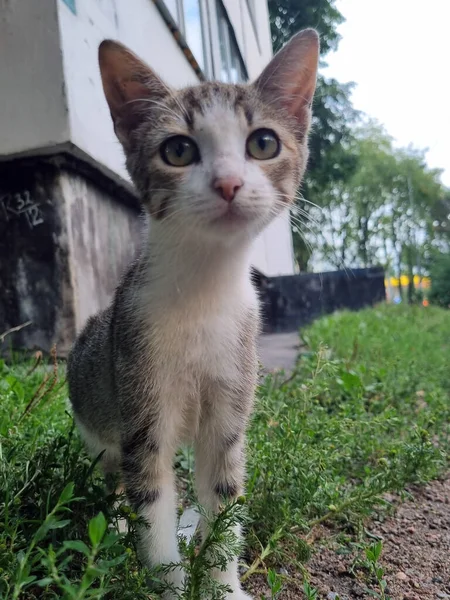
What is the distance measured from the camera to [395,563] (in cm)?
148

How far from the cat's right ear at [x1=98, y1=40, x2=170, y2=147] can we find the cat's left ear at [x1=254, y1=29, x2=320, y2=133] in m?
0.32

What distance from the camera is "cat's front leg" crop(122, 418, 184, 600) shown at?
1.25m

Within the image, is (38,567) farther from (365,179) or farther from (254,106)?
(365,179)

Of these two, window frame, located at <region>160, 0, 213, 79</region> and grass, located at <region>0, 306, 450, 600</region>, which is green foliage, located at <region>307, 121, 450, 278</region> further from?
grass, located at <region>0, 306, 450, 600</region>

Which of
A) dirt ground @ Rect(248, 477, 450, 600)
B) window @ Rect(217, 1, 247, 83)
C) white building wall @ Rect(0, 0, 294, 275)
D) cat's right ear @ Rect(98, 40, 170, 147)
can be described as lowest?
dirt ground @ Rect(248, 477, 450, 600)

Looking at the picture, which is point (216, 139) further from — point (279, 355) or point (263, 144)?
point (279, 355)

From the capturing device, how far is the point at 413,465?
5.44ft

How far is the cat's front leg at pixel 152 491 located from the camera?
1.25m

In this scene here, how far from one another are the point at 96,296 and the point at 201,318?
2016 millimetres

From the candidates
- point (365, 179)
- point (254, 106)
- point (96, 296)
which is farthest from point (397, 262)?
point (254, 106)

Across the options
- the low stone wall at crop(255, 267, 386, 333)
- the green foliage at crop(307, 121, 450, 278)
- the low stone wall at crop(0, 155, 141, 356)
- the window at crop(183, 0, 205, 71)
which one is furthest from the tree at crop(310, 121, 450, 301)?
the low stone wall at crop(0, 155, 141, 356)

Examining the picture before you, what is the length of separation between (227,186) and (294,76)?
2.02 feet

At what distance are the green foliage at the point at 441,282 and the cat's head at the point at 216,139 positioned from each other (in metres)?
11.1

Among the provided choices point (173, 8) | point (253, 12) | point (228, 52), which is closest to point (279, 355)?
point (173, 8)
